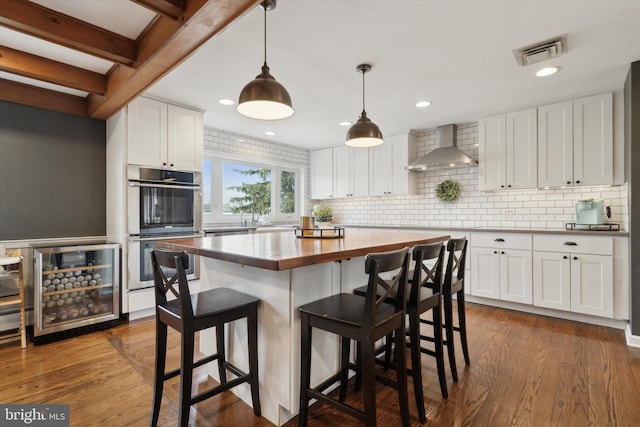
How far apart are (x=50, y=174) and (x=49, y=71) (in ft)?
3.69

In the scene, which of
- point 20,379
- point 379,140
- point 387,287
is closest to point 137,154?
point 20,379

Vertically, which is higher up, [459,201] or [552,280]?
[459,201]

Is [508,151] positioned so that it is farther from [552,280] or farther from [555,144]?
[552,280]

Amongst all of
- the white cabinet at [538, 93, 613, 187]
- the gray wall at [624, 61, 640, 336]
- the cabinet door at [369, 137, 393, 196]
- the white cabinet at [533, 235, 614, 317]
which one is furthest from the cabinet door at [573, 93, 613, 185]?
the cabinet door at [369, 137, 393, 196]

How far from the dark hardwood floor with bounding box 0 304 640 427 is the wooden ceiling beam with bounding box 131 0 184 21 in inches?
91.0

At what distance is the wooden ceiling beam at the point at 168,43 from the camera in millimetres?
1718

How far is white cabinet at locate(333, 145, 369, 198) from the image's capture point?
5.29 m

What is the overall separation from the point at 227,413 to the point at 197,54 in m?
2.56

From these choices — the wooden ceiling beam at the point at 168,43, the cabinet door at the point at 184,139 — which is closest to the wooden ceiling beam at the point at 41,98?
the wooden ceiling beam at the point at 168,43

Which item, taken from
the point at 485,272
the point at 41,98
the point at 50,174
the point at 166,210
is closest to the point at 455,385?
the point at 485,272

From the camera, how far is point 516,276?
357cm

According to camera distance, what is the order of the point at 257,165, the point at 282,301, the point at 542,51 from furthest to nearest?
the point at 257,165 < the point at 542,51 < the point at 282,301

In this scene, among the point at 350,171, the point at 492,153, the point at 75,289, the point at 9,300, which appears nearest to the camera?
the point at 9,300

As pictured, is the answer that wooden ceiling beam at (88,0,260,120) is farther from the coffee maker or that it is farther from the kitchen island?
the coffee maker
